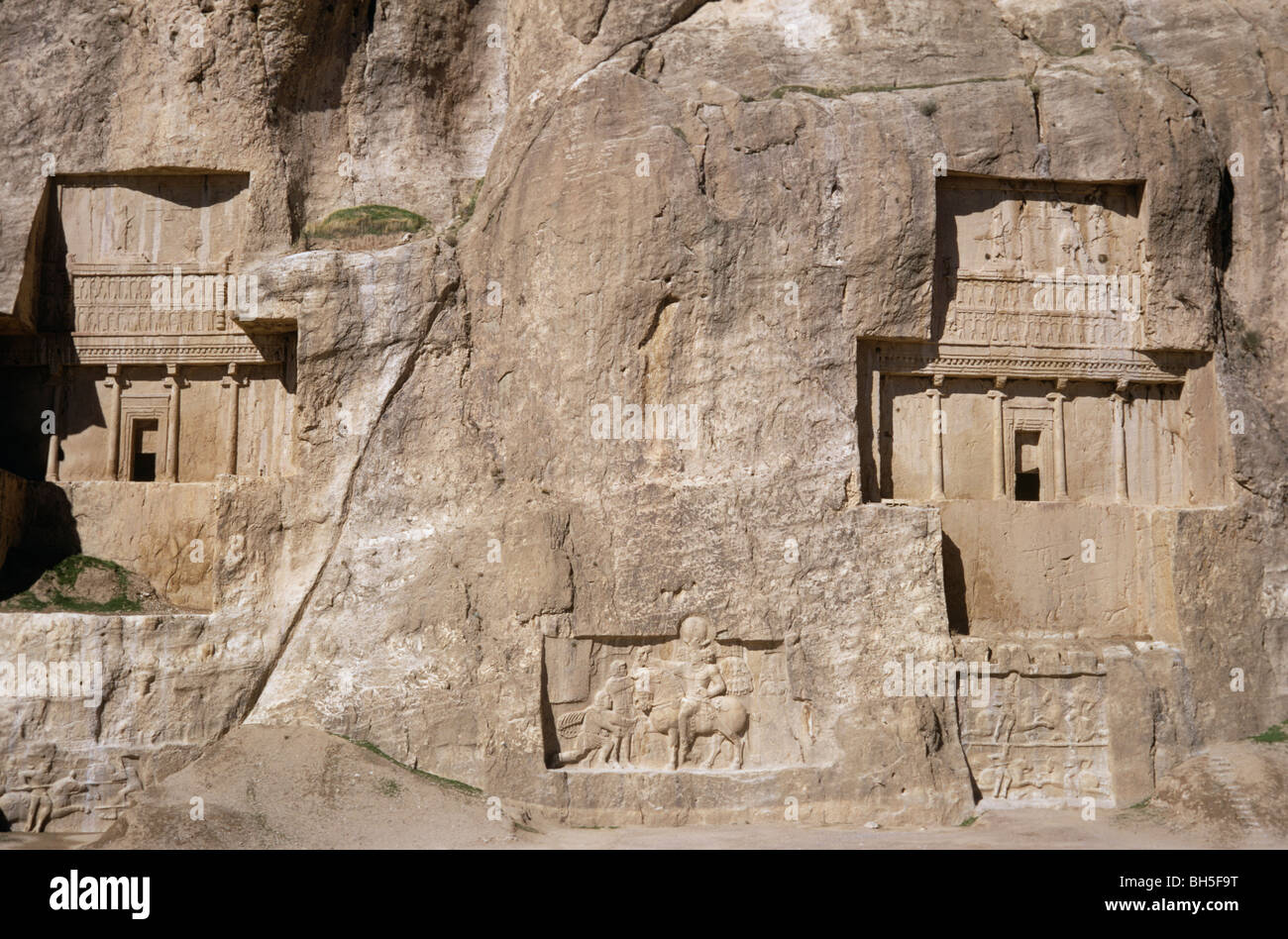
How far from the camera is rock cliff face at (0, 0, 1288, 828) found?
56.1 feet

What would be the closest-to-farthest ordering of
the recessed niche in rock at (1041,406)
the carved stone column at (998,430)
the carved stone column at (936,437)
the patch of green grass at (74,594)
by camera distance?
1. the patch of green grass at (74,594)
2. the recessed niche in rock at (1041,406)
3. the carved stone column at (936,437)
4. the carved stone column at (998,430)

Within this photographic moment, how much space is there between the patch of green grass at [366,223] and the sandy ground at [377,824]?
6888 mm

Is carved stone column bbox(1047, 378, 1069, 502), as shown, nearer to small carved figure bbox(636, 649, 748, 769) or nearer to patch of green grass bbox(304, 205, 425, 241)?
small carved figure bbox(636, 649, 748, 769)

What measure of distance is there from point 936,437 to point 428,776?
7872mm

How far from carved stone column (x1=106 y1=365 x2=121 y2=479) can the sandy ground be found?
518cm

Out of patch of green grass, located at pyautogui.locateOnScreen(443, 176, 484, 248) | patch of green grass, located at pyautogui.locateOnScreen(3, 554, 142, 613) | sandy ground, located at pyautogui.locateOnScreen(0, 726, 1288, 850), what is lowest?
sandy ground, located at pyautogui.locateOnScreen(0, 726, 1288, 850)

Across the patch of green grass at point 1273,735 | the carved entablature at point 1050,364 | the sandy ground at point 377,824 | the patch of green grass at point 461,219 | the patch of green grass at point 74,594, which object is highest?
the patch of green grass at point 461,219

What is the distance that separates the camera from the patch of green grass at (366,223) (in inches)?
772

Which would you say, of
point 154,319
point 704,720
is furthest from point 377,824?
point 154,319

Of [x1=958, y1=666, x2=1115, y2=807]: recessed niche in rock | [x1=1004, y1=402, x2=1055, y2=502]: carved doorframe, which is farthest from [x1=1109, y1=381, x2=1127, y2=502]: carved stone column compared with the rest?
[x1=958, y1=666, x2=1115, y2=807]: recessed niche in rock

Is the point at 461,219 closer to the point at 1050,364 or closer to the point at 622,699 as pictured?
the point at 622,699

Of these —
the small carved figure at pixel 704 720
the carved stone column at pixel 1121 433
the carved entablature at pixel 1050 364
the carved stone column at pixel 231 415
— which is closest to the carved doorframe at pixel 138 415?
the carved stone column at pixel 231 415

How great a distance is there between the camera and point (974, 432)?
1930cm

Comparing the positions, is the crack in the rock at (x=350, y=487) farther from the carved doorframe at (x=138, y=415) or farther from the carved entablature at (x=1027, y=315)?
the carved entablature at (x=1027, y=315)
